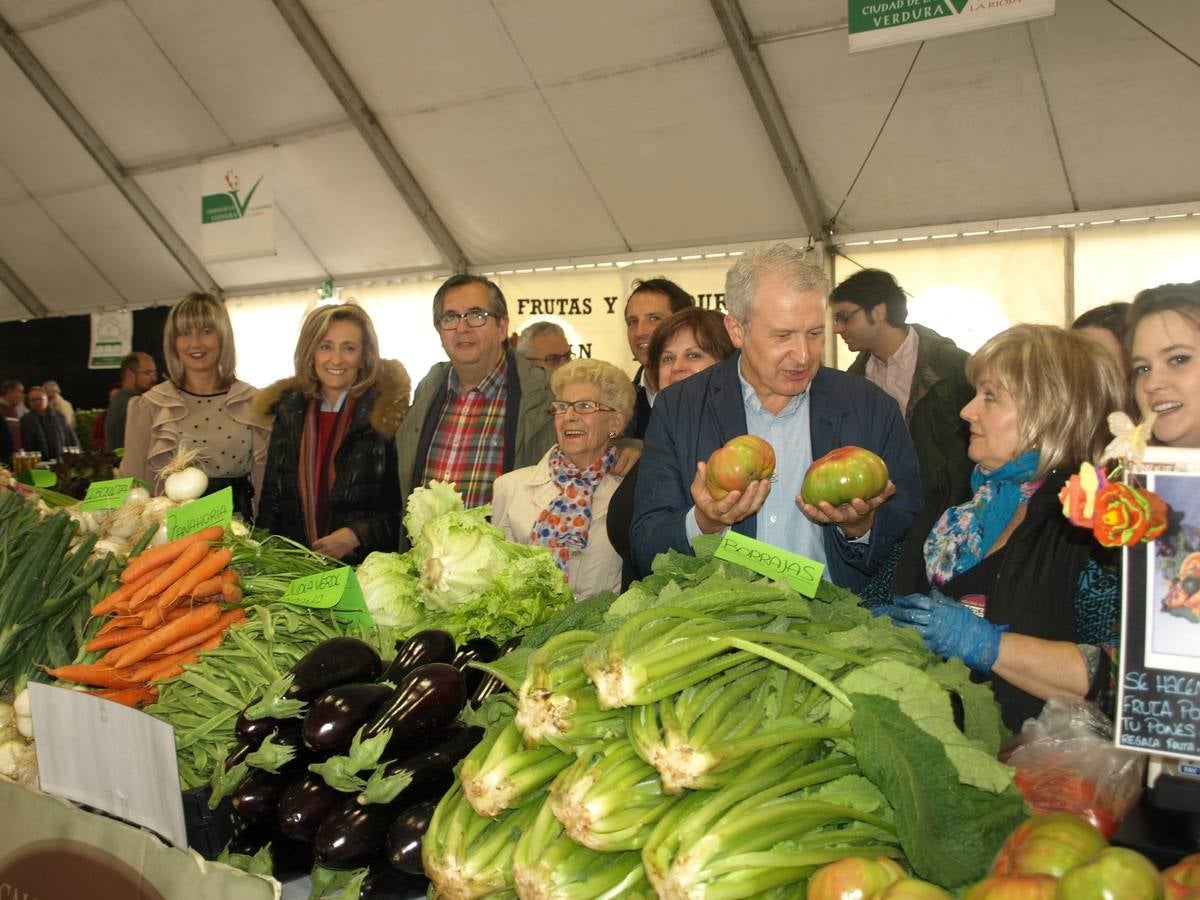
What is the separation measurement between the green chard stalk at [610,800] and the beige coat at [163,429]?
2975 mm

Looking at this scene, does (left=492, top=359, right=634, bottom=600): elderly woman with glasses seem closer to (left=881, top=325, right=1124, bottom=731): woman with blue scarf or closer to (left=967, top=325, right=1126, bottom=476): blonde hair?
(left=881, top=325, right=1124, bottom=731): woman with blue scarf

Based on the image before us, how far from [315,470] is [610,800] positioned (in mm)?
2727

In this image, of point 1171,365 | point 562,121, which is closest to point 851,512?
point 1171,365

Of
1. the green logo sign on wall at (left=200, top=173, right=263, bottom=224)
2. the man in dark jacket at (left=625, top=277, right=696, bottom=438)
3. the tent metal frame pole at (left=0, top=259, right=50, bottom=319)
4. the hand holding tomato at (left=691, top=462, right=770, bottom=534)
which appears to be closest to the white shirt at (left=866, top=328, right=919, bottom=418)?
the man in dark jacket at (left=625, top=277, right=696, bottom=438)

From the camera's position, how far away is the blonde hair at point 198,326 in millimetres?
4027

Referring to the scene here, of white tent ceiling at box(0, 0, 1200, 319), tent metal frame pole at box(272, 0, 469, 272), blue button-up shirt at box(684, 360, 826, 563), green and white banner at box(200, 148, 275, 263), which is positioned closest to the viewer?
blue button-up shirt at box(684, 360, 826, 563)

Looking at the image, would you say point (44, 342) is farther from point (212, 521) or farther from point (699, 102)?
point (212, 521)

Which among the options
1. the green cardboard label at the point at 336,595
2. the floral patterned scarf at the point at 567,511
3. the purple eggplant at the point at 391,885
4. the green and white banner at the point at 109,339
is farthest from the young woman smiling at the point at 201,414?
the green and white banner at the point at 109,339

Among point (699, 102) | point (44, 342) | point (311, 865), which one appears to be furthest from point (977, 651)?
point (44, 342)

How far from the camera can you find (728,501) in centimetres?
222

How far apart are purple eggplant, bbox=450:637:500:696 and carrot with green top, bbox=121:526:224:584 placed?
0.87 metres

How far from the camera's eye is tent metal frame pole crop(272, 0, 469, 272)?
341 inches

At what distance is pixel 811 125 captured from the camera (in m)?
7.23

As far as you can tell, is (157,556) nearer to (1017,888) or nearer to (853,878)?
(853,878)
